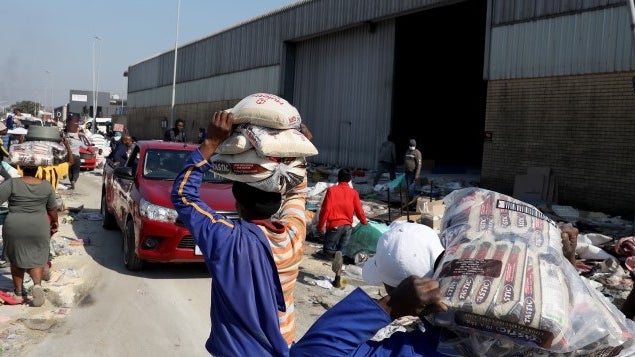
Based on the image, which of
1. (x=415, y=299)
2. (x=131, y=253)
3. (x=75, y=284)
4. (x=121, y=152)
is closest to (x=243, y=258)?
(x=415, y=299)

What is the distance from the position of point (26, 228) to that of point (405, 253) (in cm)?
561

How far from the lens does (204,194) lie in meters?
7.82

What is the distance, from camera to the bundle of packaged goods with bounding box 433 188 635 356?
4.78 ft

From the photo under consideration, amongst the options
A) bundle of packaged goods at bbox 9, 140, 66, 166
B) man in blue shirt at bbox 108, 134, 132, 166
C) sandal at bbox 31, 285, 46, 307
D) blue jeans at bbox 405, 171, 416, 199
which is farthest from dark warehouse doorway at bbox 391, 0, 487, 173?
sandal at bbox 31, 285, 46, 307

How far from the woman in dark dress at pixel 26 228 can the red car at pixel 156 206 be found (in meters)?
1.37

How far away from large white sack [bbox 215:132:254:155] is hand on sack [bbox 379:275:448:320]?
41.9 inches

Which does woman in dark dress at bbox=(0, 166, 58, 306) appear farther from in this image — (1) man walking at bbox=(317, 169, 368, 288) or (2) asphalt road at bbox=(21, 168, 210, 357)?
(1) man walking at bbox=(317, 169, 368, 288)

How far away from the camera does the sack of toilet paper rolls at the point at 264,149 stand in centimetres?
243

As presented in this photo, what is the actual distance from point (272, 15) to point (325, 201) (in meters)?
21.8

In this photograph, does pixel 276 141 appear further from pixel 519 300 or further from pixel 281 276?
pixel 519 300

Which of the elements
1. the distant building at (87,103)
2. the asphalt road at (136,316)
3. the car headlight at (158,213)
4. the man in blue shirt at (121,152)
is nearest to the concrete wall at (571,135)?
the man in blue shirt at (121,152)

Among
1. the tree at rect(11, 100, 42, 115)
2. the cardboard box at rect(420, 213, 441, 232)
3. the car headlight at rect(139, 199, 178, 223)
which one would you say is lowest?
the cardboard box at rect(420, 213, 441, 232)

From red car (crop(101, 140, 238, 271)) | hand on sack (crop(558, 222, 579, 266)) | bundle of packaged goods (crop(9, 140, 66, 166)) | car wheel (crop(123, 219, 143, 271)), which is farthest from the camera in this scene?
car wheel (crop(123, 219, 143, 271))

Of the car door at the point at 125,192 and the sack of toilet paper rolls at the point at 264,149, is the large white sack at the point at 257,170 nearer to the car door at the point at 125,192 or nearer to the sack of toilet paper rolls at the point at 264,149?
the sack of toilet paper rolls at the point at 264,149
